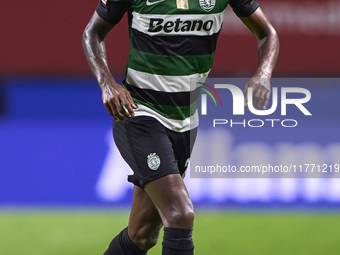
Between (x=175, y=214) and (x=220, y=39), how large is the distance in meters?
3.95

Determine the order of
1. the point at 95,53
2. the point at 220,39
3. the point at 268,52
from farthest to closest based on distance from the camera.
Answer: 1. the point at 220,39
2. the point at 268,52
3. the point at 95,53

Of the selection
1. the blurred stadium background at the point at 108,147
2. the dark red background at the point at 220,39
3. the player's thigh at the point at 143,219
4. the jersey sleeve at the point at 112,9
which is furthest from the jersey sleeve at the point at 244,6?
the dark red background at the point at 220,39

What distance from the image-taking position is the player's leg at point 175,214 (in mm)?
2561

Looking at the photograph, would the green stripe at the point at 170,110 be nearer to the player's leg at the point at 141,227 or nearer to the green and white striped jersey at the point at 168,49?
the green and white striped jersey at the point at 168,49

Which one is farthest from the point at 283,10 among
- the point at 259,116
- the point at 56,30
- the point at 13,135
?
the point at 13,135

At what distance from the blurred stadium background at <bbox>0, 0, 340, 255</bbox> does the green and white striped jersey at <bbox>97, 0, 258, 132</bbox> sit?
1.25m

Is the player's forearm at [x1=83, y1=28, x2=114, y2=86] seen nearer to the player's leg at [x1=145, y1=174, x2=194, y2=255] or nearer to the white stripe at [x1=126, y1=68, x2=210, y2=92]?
the white stripe at [x1=126, y1=68, x2=210, y2=92]

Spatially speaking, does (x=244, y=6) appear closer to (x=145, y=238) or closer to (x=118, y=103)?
(x=118, y=103)

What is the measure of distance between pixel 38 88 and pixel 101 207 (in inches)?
93.0

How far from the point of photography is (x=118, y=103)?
2678 mm

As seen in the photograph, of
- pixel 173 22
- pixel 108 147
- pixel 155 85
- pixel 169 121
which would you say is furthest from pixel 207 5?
pixel 108 147

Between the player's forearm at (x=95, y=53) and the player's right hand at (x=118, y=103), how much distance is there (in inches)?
6.7

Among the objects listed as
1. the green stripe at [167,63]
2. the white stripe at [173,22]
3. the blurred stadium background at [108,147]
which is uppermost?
the white stripe at [173,22]

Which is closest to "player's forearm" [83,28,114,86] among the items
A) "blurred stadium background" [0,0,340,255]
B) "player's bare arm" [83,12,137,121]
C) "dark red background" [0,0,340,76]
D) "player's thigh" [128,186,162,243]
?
"player's bare arm" [83,12,137,121]
